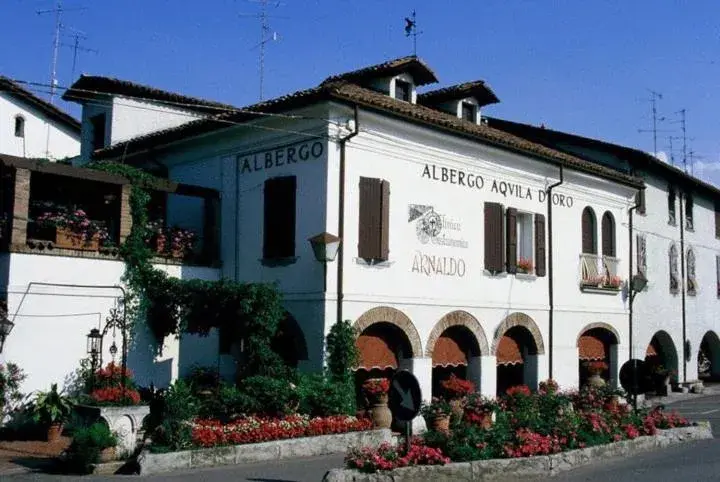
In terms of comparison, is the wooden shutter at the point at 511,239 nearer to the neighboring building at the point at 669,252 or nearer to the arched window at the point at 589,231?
the arched window at the point at 589,231

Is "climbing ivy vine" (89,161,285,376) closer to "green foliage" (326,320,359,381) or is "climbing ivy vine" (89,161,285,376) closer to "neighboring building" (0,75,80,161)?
"green foliage" (326,320,359,381)

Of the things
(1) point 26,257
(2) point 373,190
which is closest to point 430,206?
(2) point 373,190

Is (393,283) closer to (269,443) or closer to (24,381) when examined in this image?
(269,443)

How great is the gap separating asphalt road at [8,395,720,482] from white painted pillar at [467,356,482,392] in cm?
473

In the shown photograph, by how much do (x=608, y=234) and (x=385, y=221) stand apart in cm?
944

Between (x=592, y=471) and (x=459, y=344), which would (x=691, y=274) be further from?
(x=592, y=471)

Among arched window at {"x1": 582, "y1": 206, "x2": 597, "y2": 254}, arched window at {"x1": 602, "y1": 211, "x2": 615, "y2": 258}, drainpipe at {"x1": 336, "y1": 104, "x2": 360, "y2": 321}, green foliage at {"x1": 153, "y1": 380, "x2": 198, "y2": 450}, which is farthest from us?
arched window at {"x1": 602, "y1": 211, "x2": 615, "y2": 258}

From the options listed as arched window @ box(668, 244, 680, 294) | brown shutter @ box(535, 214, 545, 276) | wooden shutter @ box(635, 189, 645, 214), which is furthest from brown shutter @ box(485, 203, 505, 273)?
arched window @ box(668, 244, 680, 294)

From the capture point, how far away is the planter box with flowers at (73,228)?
15.1 m

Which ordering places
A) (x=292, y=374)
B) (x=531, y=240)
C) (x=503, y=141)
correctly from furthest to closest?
(x=531, y=240) < (x=503, y=141) < (x=292, y=374)

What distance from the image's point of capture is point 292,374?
48.3ft

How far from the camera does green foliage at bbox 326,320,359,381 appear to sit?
1498 cm

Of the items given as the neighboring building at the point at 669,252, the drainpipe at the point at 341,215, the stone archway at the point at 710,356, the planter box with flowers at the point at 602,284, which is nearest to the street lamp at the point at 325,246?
the drainpipe at the point at 341,215

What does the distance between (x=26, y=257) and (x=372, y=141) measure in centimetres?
677
